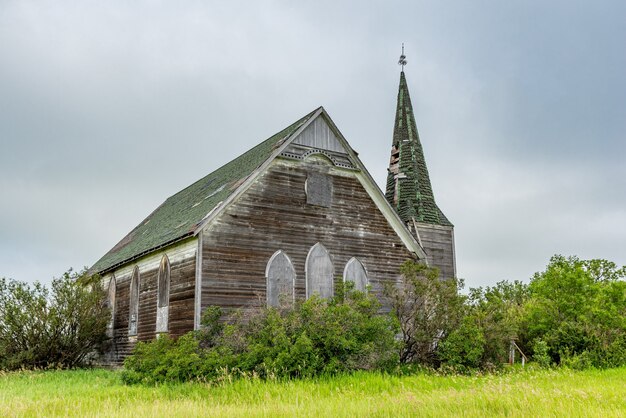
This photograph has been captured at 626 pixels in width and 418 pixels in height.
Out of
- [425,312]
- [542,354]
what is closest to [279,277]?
[425,312]

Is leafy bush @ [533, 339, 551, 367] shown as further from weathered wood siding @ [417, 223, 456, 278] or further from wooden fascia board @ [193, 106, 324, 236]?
wooden fascia board @ [193, 106, 324, 236]

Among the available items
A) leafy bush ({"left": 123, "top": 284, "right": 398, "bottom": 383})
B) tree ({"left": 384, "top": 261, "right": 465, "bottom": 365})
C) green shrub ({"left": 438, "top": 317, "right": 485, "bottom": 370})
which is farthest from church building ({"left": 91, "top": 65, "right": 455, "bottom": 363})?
green shrub ({"left": 438, "top": 317, "right": 485, "bottom": 370})

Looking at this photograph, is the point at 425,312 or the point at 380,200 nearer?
the point at 425,312

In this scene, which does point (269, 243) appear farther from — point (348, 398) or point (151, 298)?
point (348, 398)

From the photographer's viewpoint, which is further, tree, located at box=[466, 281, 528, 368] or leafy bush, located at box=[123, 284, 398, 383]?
tree, located at box=[466, 281, 528, 368]

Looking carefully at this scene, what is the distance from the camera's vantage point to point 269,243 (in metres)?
20.4

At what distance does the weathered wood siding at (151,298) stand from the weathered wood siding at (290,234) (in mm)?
769

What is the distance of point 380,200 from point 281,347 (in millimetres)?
9433

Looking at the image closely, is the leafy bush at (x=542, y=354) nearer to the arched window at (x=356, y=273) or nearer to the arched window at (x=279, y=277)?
the arched window at (x=356, y=273)

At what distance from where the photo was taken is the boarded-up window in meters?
21.7

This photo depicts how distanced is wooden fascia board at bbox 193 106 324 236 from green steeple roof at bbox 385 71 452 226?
24.2ft

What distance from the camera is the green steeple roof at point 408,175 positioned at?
27359 mm

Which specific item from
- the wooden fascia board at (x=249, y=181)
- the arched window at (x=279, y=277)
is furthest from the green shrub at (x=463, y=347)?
the wooden fascia board at (x=249, y=181)

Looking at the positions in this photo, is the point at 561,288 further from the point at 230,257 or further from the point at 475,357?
the point at 230,257
